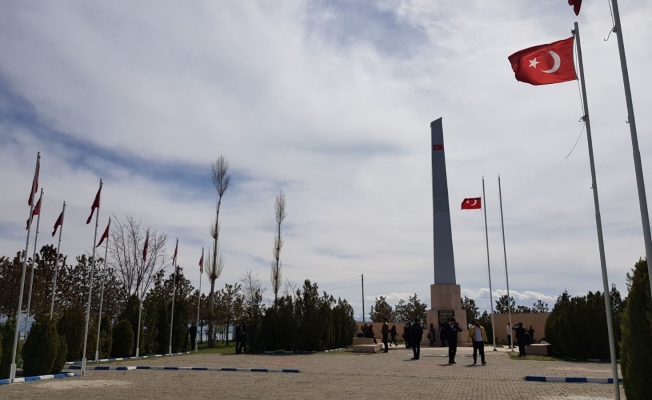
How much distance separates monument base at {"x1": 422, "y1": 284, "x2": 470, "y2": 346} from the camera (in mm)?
35500

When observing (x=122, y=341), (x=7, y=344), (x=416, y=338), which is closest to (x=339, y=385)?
(x=7, y=344)

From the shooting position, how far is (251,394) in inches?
492

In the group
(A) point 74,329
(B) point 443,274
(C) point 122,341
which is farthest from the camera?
(B) point 443,274

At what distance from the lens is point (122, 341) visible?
86.5ft

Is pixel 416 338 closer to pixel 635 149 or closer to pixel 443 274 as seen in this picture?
pixel 443 274

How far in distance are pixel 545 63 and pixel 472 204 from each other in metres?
22.4

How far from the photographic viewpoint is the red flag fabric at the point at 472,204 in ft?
107

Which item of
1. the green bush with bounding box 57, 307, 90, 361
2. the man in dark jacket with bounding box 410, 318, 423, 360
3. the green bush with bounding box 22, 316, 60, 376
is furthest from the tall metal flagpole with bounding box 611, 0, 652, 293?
the green bush with bounding box 57, 307, 90, 361

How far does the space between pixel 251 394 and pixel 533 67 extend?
29.8 ft

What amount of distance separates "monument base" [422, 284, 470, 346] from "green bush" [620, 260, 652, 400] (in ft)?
88.2

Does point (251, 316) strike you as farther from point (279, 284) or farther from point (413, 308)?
point (413, 308)

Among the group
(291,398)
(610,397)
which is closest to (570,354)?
(610,397)

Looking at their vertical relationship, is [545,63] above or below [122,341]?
above

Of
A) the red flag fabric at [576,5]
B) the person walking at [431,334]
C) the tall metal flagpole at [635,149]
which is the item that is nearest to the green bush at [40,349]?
the tall metal flagpole at [635,149]
